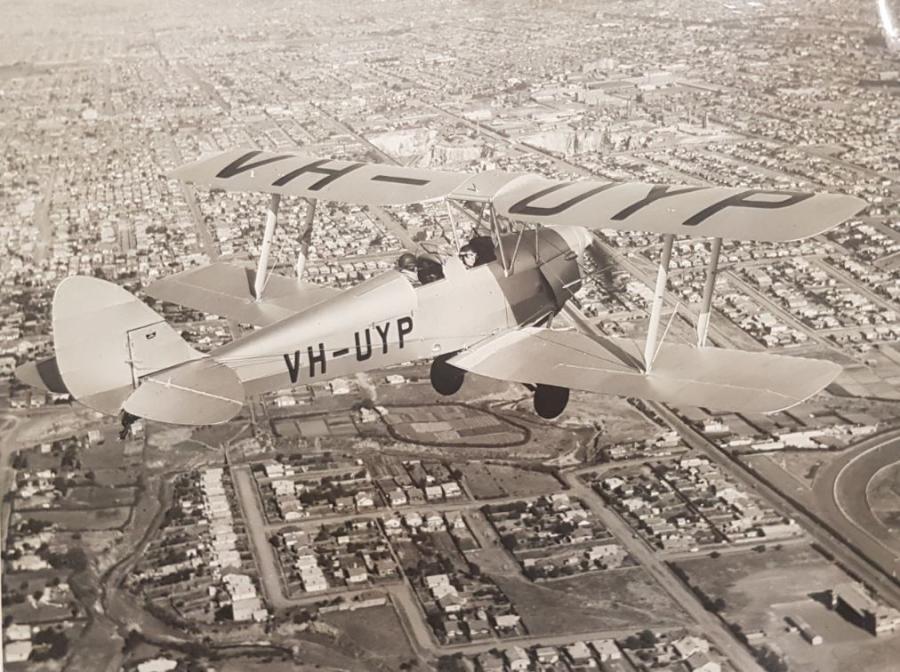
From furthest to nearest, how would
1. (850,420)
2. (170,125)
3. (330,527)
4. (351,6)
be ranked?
(351,6) < (170,125) < (850,420) < (330,527)

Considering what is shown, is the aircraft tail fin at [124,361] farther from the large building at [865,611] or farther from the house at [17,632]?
the large building at [865,611]

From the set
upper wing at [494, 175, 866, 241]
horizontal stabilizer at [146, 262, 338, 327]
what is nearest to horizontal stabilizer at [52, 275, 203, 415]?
horizontal stabilizer at [146, 262, 338, 327]

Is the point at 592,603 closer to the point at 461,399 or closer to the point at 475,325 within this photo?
the point at 461,399

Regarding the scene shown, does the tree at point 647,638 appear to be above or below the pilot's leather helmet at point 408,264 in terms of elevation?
below

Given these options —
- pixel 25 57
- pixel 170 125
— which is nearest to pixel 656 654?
pixel 170 125

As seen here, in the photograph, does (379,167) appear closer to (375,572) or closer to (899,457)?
(375,572)

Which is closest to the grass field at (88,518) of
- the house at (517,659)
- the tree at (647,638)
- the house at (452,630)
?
the house at (452,630)

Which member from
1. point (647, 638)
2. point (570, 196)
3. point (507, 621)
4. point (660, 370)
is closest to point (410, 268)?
point (570, 196)
